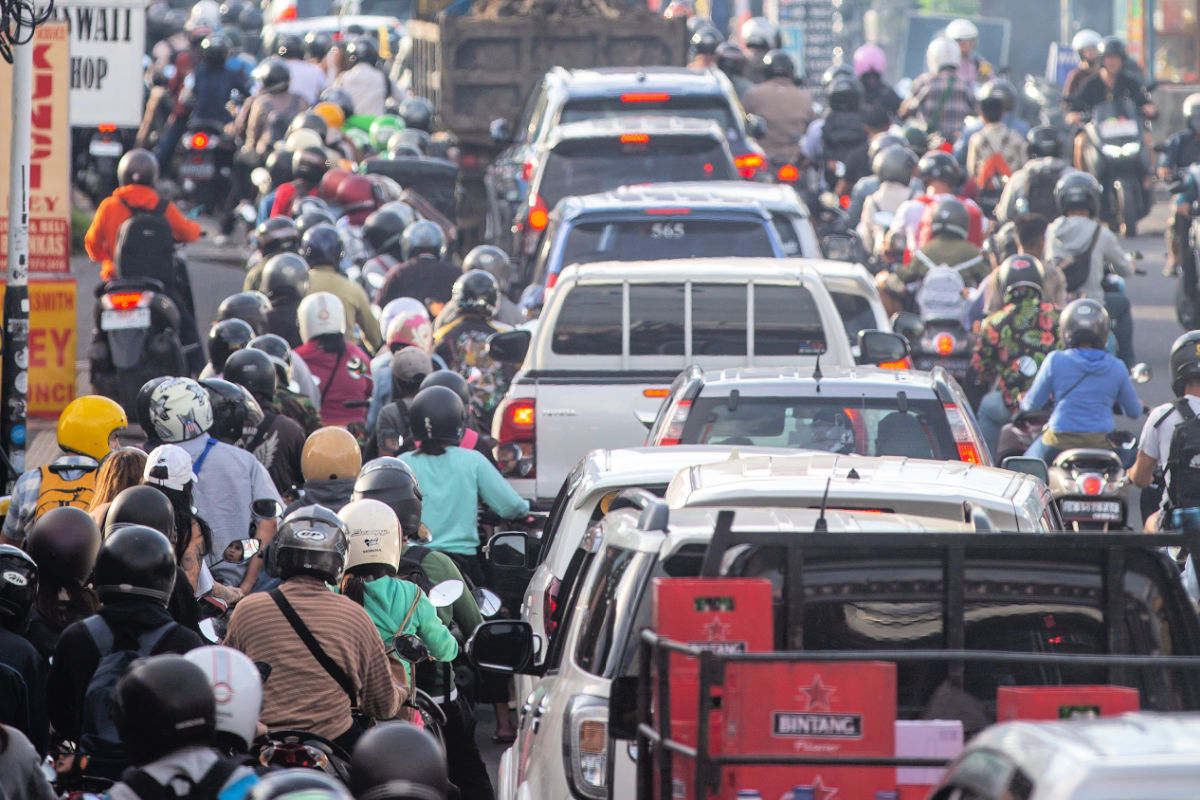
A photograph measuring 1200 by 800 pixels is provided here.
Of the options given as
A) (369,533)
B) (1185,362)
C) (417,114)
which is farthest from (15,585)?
(417,114)

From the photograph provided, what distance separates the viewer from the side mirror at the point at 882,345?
36.4 feet

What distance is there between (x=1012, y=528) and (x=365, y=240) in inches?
442

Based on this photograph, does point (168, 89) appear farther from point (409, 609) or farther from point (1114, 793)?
point (1114, 793)

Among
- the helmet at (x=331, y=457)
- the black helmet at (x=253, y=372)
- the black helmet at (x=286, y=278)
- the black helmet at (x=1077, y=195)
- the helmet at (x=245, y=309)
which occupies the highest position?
the black helmet at (x=1077, y=195)

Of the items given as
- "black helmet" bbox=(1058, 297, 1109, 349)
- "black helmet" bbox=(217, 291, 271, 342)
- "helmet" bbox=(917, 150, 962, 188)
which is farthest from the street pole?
"helmet" bbox=(917, 150, 962, 188)

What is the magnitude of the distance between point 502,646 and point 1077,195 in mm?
10381

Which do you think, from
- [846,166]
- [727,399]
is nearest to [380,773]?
[727,399]

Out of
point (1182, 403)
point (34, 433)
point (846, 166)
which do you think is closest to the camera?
point (1182, 403)

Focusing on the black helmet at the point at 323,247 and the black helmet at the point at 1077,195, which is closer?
the black helmet at the point at 323,247

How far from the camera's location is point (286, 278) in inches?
508

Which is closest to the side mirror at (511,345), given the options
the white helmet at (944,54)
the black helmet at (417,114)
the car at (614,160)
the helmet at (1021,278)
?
the helmet at (1021,278)

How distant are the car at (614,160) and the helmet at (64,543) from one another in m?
10.6

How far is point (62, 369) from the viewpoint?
13.0m

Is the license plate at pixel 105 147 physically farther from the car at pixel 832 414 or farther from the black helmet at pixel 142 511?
the black helmet at pixel 142 511
